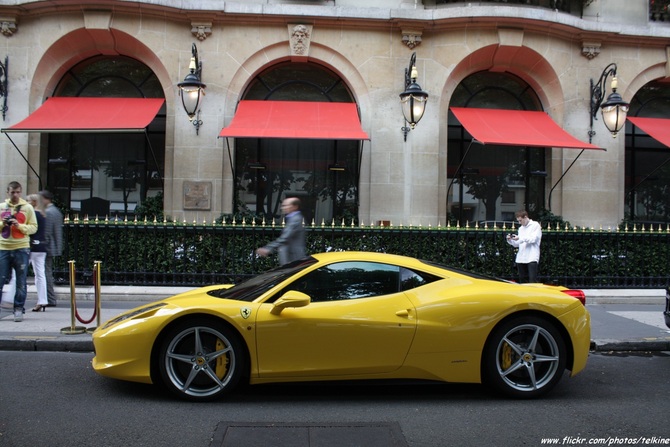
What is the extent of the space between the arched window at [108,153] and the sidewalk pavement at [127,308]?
4.65m

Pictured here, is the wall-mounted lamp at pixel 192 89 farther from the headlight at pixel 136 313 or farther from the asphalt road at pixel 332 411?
the headlight at pixel 136 313

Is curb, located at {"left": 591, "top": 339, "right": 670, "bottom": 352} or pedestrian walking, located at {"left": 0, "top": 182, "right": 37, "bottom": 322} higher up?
pedestrian walking, located at {"left": 0, "top": 182, "right": 37, "bottom": 322}

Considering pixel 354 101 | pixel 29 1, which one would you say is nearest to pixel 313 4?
pixel 354 101

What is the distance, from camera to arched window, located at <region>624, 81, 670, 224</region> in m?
16.2

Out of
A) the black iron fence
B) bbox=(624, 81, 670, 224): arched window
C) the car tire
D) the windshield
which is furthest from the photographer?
bbox=(624, 81, 670, 224): arched window

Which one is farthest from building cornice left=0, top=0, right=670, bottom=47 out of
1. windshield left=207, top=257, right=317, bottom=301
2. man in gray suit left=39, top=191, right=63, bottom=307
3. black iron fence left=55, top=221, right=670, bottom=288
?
windshield left=207, top=257, right=317, bottom=301

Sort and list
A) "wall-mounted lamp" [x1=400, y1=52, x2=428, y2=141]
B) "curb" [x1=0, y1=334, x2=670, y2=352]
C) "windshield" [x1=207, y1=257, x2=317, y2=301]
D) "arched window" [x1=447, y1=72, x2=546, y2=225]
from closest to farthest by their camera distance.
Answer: "windshield" [x1=207, y1=257, x2=317, y2=301], "curb" [x1=0, y1=334, x2=670, y2=352], "wall-mounted lamp" [x1=400, y1=52, x2=428, y2=141], "arched window" [x1=447, y1=72, x2=546, y2=225]

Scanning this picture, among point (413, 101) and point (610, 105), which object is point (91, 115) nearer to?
point (413, 101)

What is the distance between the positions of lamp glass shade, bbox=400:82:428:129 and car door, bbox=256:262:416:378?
27.2ft

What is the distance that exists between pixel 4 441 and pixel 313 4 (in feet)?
41.0

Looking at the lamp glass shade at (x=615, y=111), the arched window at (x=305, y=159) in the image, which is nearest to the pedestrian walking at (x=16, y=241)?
the arched window at (x=305, y=159)

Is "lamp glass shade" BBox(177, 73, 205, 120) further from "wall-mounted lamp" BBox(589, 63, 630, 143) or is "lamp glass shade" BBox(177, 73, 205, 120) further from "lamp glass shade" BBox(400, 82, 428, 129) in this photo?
"wall-mounted lamp" BBox(589, 63, 630, 143)

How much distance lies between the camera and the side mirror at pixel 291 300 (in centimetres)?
481

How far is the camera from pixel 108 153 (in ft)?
49.3
